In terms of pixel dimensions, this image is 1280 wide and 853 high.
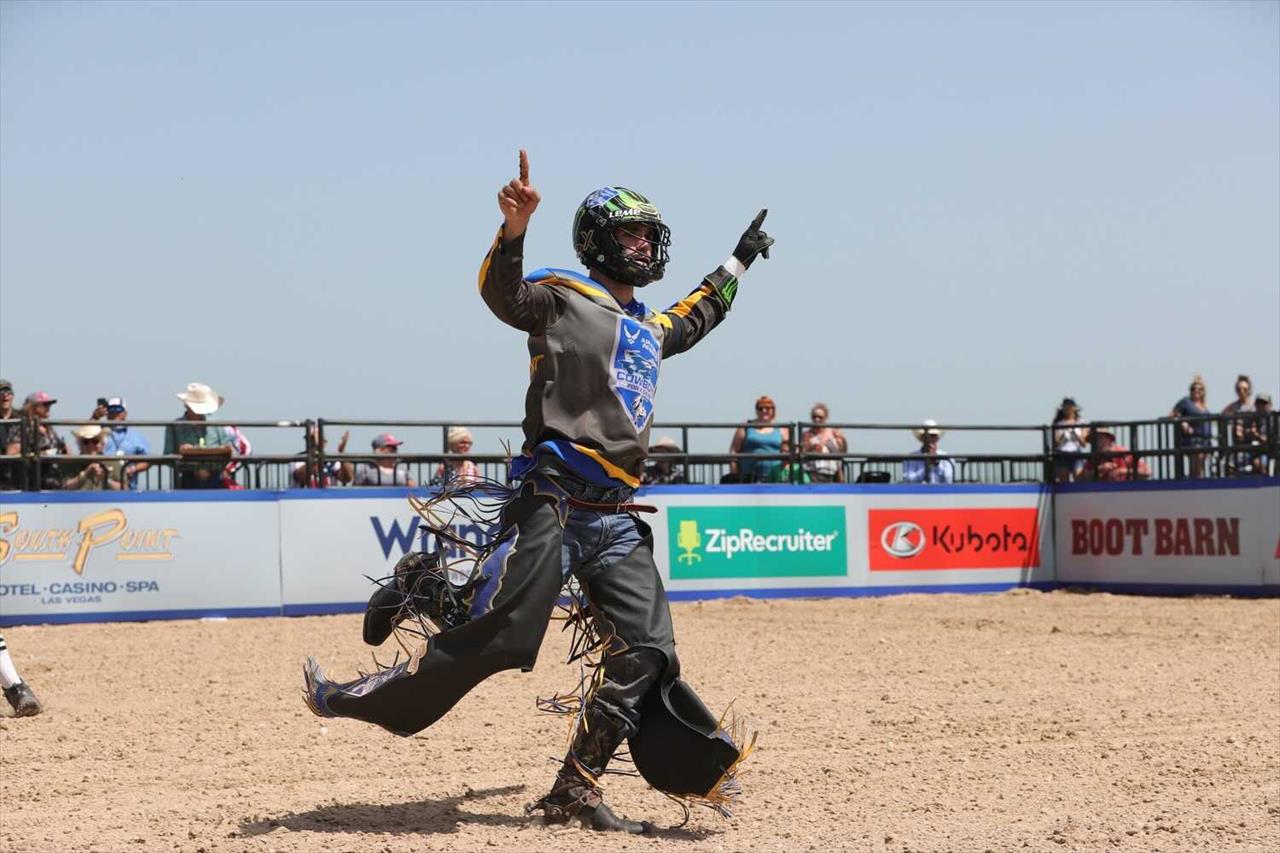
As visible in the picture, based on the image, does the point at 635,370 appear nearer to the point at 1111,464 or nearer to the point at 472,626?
the point at 472,626

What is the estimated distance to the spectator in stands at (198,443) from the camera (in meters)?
14.9

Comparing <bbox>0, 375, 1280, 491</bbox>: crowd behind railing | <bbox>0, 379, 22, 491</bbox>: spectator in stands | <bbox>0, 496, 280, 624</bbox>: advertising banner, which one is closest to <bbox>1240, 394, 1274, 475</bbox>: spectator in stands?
<bbox>0, 375, 1280, 491</bbox>: crowd behind railing

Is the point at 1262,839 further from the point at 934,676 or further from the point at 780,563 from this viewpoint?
the point at 780,563

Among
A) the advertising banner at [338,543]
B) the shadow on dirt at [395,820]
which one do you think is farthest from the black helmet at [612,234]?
the advertising banner at [338,543]

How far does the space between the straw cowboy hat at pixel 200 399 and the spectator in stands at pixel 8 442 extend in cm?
152

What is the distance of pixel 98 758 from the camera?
293 inches

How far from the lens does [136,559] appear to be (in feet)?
47.5

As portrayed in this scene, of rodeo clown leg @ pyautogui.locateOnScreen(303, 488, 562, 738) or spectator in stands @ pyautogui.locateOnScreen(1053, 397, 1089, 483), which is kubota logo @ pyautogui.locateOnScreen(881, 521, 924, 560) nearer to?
spectator in stands @ pyautogui.locateOnScreen(1053, 397, 1089, 483)

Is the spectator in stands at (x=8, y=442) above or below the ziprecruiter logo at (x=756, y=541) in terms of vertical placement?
above

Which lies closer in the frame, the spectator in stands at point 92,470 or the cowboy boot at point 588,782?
the cowboy boot at point 588,782

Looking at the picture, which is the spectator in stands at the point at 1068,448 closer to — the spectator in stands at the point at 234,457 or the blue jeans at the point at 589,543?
the spectator in stands at the point at 234,457

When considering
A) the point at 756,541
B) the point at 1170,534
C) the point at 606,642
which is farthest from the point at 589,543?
the point at 1170,534

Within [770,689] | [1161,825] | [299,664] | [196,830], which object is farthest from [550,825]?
[299,664]

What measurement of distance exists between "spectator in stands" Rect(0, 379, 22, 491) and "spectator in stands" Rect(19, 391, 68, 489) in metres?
0.10
